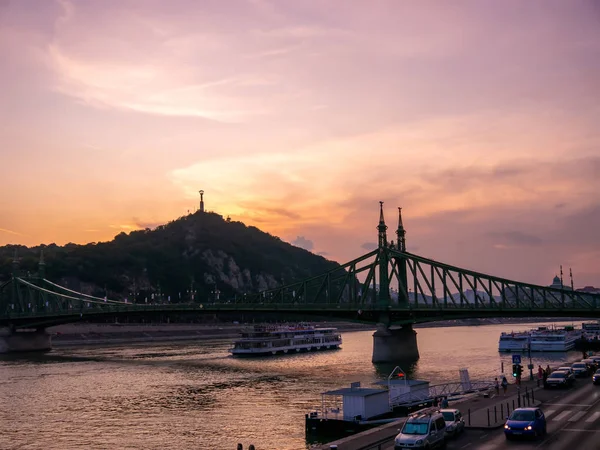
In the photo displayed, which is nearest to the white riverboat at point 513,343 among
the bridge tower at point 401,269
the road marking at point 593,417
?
the bridge tower at point 401,269

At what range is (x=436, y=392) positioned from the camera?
59000 mm

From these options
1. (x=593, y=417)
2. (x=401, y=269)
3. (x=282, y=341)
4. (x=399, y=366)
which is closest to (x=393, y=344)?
(x=399, y=366)

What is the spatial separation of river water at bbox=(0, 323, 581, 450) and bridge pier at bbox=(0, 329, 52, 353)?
2673cm

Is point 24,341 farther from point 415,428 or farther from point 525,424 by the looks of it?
point 525,424

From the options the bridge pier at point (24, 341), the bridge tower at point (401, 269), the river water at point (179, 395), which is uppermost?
the bridge tower at point (401, 269)

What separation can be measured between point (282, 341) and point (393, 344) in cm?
3641

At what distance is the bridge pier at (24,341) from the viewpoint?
15300 cm

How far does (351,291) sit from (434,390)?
238 feet

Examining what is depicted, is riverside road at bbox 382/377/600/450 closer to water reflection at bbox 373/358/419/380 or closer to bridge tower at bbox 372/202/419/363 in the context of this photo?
water reflection at bbox 373/358/419/380

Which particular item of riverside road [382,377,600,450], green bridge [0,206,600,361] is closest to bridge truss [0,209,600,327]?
green bridge [0,206,600,361]

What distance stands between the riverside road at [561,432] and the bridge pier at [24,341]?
132004 millimetres

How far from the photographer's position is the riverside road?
1282 inches

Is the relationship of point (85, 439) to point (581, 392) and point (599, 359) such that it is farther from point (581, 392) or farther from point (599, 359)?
point (599, 359)

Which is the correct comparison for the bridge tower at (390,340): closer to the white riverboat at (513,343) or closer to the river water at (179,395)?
the river water at (179,395)
